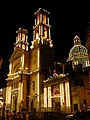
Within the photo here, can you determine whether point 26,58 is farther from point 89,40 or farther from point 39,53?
point 89,40

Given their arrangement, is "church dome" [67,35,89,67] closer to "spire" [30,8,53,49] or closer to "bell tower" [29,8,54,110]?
"bell tower" [29,8,54,110]

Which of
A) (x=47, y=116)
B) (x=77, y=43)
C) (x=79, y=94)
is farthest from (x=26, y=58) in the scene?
(x=47, y=116)

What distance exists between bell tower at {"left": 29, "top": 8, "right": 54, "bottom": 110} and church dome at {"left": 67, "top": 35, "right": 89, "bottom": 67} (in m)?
7.86

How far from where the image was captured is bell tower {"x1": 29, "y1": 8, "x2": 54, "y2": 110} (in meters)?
47.2

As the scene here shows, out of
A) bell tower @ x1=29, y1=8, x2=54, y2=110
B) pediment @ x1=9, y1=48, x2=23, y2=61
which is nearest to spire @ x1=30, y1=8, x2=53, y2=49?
bell tower @ x1=29, y1=8, x2=54, y2=110

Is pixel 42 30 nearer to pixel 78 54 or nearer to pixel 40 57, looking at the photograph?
A: pixel 40 57

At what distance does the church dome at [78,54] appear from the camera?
56.6 metres

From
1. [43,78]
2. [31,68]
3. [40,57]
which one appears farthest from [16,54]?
[43,78]

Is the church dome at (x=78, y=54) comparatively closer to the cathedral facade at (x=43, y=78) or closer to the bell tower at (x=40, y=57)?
the cathedral facade at (x=43, y=78)

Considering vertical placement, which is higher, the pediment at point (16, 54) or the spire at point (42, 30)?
the spire at point (42, 30)

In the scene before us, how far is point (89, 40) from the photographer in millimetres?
29188

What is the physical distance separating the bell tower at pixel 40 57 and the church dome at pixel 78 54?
7.86 m

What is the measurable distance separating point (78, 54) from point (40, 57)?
44.1 feet

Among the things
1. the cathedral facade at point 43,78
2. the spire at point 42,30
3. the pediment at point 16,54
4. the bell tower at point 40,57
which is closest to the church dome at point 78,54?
the cathedral facade at point 43,78
